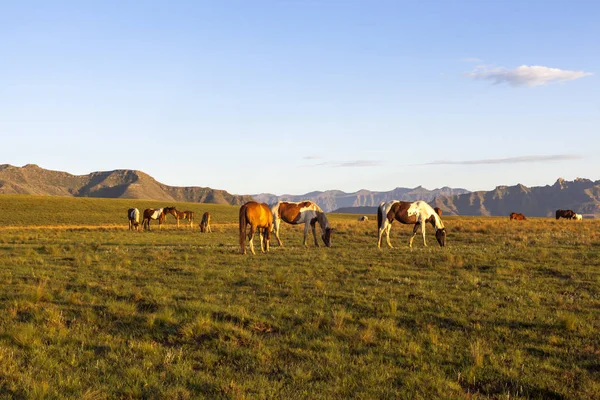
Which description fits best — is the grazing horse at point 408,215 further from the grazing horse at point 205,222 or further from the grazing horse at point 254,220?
the grazing horse at point 205,222

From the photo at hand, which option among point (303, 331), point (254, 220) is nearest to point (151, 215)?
point (254, 220)

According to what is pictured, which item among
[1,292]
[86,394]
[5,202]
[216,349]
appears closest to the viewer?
[86,394]

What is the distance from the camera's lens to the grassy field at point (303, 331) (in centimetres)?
605

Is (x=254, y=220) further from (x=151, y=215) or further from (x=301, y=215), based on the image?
(x=151, y=215)

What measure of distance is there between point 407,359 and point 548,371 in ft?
6.89

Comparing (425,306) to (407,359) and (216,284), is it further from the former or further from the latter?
(216,284)

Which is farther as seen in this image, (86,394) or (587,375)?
(587,375)

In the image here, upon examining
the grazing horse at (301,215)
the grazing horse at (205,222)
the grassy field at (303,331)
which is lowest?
the grassy field at (303,331)

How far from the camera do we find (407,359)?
691 cm

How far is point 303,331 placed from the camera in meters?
8.33

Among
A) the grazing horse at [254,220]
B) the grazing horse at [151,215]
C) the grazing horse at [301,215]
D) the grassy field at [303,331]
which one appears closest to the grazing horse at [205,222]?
the grazing horse at [151,215]

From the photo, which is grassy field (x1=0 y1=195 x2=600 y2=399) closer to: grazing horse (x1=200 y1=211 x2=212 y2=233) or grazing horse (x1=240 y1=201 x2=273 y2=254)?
grazing horse (x1=240 y1=201 x2=273 y2=254)

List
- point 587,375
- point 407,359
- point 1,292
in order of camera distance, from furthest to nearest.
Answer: point 1,292, point 407,359, point 587,375

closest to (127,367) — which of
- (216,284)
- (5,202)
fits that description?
(216,284)
